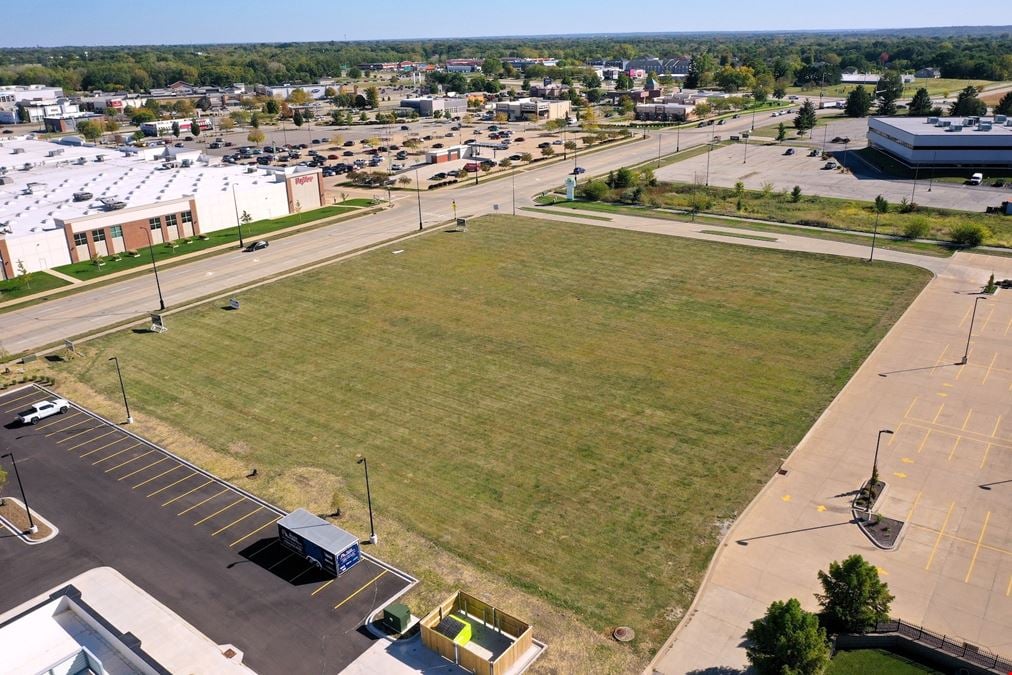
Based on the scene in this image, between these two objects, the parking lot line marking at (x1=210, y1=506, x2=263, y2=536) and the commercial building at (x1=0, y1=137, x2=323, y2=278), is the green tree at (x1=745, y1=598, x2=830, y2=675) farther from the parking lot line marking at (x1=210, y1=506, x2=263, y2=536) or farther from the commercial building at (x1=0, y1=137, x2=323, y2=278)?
the commercial building at (x1=0, y1=137, x2=323, y2=278)

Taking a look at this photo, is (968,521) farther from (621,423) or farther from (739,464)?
(621,423)

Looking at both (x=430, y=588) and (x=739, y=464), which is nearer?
(x=430, y=588)

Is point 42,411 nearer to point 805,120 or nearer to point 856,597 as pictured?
point 856,597

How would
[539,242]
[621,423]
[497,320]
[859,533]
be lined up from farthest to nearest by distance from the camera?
[539,242] < [497,320] < [621,423] < [859,533]

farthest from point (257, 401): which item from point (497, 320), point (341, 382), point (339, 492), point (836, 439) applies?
point (836, 439)

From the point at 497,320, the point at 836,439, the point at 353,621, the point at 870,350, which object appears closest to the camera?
the point at 353,621

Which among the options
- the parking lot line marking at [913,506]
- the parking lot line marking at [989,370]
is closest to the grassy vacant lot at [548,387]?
the parking lot line marking at [913,506]
